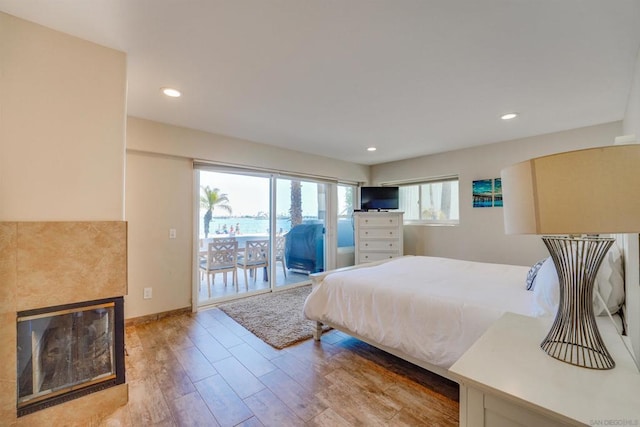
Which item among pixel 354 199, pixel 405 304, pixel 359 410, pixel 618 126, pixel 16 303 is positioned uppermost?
pixel 618 126

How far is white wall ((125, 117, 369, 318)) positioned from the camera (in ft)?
9.80

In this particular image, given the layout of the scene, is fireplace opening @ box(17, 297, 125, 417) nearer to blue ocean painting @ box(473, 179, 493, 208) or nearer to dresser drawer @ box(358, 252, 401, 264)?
dresser drawer @ box(358, 252, 401, 264)

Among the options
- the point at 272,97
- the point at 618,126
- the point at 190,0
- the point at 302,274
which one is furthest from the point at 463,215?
the point at 190,0

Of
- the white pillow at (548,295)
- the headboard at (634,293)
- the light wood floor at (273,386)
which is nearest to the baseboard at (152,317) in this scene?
the light wood floor at (273,386)

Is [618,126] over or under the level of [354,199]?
over

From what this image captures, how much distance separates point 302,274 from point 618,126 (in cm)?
471

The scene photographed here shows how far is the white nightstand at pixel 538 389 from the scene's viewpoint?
70 centimetres

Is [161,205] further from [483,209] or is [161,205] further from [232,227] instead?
[483,209]

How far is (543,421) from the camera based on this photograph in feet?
2.45

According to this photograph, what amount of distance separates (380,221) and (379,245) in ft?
1.43

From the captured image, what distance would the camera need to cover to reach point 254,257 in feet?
13.5

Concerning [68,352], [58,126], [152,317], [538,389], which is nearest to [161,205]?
[152,317]

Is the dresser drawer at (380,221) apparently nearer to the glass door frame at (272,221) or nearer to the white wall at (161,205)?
A: the glass door frame at (272,221)

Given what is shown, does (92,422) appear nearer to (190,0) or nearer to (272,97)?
(190,0)
